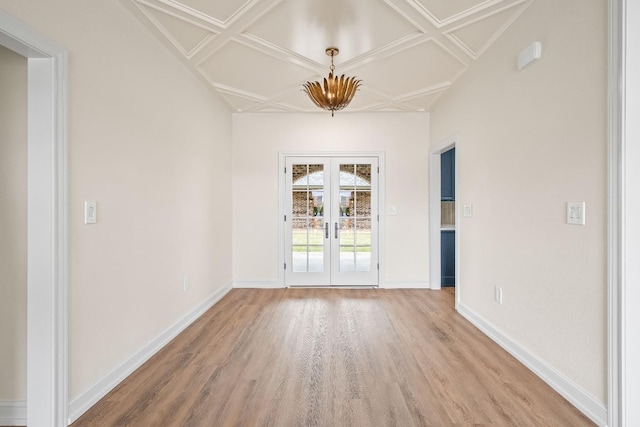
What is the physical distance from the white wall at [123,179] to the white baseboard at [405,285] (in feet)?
8.65

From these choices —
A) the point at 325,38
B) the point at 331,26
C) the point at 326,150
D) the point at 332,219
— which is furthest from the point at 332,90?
the point at 332,219

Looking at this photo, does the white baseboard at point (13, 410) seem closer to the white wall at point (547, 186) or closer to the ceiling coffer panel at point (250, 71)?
the ceiling coffer panel at point (250, 71)

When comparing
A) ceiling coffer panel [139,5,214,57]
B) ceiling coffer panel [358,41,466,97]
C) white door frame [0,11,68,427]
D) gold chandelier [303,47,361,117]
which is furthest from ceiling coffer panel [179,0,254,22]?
ceiling coffer panel [358,41,466,97]

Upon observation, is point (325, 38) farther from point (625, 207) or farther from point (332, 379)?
point (332, 379)

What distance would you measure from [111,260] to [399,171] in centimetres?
383

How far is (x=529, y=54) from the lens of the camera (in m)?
2.37

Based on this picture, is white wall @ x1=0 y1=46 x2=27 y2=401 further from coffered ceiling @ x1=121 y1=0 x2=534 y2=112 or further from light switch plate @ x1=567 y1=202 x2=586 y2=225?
light switch plate @ x1=567 y1=202 x2=586 y2=225

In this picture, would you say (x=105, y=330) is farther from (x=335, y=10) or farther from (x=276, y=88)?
(x=276, y=88)

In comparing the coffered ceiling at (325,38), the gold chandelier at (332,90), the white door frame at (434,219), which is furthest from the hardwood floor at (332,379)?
the coffered ceiling at (325,38)

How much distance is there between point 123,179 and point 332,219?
3.07 metres

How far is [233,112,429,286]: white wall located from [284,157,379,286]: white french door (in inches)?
7.5

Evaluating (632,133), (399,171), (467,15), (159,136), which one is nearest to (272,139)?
(399,171)

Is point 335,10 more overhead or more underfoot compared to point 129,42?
more overhead

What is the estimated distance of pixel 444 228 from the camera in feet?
16.5
